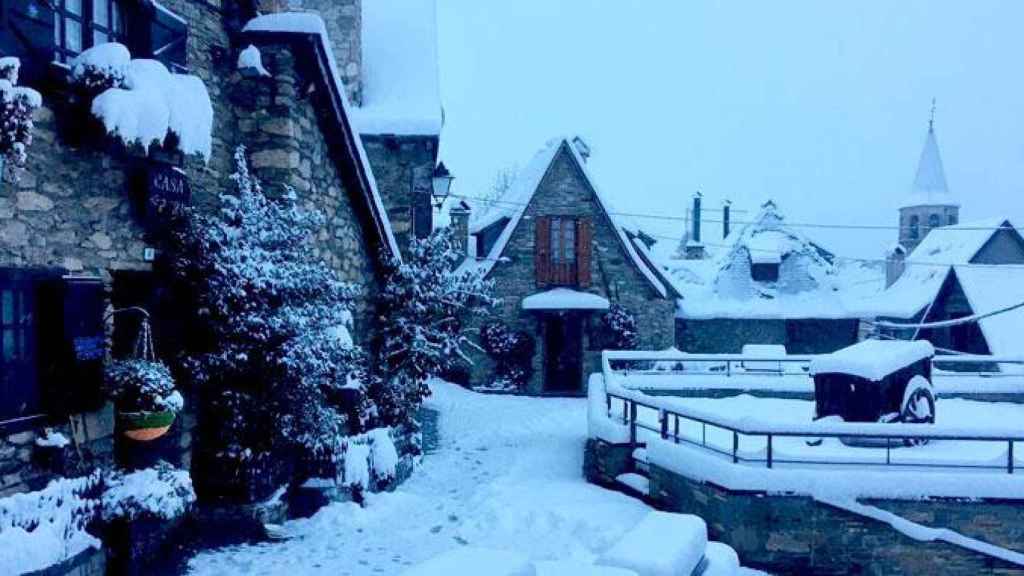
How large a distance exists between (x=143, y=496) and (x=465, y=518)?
13.0 feet

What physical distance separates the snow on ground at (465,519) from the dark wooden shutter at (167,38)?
13.9ft

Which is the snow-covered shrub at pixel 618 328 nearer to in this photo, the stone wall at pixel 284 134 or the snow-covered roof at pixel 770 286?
the snow-covered roof at pixel 770 286

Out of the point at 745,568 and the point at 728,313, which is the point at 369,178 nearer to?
the point at 745,568

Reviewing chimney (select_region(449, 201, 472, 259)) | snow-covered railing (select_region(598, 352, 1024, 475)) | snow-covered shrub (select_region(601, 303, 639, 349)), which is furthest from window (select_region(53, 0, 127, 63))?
chimney (select_region(449, 201, 472, 259))

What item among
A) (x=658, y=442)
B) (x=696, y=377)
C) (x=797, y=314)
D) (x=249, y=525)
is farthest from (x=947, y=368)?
(x=249, y=525)

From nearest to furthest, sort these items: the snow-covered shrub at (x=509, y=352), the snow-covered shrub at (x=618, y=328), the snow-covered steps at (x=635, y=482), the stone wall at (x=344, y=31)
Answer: the snow-covered steps at (x=635, y=482) → the stone wall at (x=344, y=31) → the snow-covered shrub at (x=509, y=352) → the snow-covered shrub at (x=618, y=328)

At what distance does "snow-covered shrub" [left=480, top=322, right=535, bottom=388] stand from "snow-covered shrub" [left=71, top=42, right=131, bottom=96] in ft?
55.1

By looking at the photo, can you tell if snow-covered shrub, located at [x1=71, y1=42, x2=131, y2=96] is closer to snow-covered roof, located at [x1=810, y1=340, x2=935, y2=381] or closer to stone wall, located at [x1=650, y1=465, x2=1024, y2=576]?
stone wall, located at [x1=650, y1=465, x2=1024, y2=576]

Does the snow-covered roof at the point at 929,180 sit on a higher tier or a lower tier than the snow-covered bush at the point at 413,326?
higher

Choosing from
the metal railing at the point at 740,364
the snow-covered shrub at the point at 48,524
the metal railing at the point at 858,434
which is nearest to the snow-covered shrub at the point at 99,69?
the snow-covered shrub at the point at 48,524

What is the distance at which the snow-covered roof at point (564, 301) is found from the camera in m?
21.4

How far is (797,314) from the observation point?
25.5m

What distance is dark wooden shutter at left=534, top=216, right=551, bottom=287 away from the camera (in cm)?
2198

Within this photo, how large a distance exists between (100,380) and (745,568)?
22.4 ft
